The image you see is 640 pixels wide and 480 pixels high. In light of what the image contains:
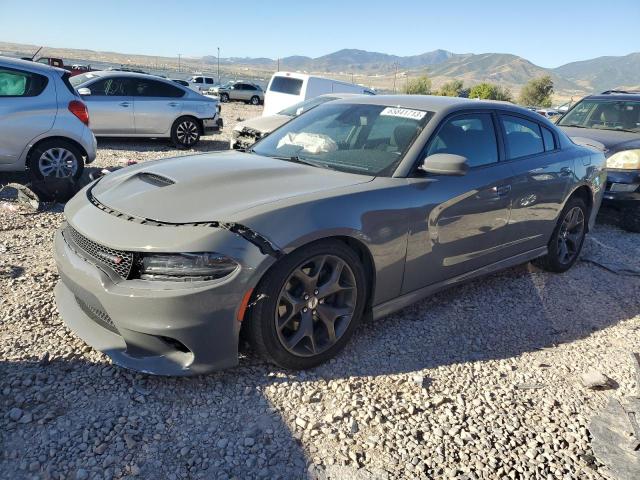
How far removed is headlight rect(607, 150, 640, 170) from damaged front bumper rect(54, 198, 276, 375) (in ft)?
18.9

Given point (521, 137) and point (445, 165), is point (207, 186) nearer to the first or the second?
point (445, 165)

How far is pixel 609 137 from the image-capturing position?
23.1 feet

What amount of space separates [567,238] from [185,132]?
822cm

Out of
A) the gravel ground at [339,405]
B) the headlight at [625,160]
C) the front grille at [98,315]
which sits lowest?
the gravel ground at [339,405]

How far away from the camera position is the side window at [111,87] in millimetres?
9867

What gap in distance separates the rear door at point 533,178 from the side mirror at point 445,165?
91 cm

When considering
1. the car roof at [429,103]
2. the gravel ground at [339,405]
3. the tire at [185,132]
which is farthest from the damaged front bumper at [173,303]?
the tire at [185,132]

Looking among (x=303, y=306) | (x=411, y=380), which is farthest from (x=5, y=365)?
(x=411, y=380)

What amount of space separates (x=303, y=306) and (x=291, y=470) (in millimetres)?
873

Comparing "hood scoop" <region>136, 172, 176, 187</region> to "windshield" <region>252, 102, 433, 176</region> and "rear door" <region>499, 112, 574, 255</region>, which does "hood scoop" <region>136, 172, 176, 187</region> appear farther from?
"rear door" <region>499, 112, 574, 255</region>

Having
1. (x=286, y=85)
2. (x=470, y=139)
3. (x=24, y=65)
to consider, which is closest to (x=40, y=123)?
(x=24, y=65)

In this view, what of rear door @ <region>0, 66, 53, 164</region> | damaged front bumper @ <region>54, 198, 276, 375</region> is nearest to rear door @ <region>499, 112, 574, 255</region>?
damaged front bumper @ <region>54, 198, 276, 375</region>

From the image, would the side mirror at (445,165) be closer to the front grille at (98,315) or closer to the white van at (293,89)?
the front grille at (98,315)

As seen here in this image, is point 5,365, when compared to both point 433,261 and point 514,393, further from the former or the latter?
point 514,393
